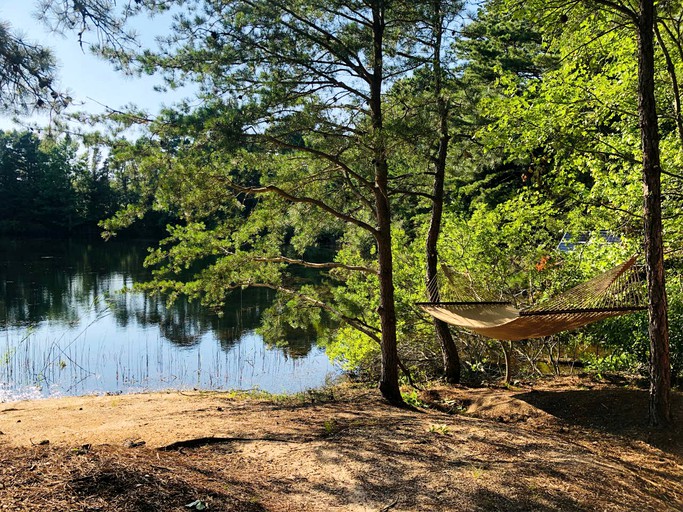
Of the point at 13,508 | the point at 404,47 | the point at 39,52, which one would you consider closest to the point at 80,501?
the point at 13,508

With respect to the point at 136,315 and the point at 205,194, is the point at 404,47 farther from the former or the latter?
the point at 136,315

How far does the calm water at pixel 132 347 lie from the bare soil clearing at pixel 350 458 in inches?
86.1

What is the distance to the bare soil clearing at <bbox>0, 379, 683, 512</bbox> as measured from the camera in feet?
7.33

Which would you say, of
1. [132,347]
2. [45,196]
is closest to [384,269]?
[132,347]

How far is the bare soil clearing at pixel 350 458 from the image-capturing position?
2.23m

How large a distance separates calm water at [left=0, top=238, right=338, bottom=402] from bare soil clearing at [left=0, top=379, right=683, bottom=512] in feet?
7.17

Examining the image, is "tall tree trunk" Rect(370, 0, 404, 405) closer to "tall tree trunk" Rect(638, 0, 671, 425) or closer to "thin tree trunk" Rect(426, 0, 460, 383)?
"thin tree trunk" Rect(426, 0, 460, 383)

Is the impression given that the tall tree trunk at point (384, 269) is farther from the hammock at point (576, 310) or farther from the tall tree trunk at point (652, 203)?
the tall tree trunk at point (652, 203)

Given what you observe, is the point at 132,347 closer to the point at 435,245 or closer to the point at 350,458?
the point at 435,245

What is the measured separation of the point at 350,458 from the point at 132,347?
8.41 metres

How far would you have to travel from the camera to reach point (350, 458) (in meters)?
2.99

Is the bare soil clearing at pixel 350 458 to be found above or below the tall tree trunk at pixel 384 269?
below

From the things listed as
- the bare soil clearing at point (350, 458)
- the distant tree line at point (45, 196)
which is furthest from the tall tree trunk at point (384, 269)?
the distant tree line at point (45, 196)

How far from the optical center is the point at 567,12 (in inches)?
170
